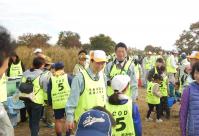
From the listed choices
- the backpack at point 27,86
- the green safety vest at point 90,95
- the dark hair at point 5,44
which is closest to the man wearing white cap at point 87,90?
the green safety vest at point 90,95

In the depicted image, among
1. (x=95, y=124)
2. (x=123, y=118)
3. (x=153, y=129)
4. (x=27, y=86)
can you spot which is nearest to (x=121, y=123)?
(x=123, y=118)

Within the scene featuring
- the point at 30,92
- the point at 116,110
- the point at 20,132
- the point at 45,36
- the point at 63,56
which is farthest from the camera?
the point at 45,36

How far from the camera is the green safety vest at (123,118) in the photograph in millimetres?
4527

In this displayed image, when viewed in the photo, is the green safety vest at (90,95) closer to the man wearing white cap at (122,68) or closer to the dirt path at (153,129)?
the man wearing white cap at (122,68)

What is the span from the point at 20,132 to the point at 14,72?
1.68 metres

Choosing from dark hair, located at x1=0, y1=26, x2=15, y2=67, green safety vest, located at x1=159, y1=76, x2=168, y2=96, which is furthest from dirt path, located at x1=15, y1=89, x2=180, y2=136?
dark hair, located at x1=0, y1=26, x2=15, y2=67

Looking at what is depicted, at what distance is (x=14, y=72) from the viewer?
10.3m

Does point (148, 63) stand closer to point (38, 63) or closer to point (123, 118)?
point (38, 63)

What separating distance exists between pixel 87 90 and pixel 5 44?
3349 mm

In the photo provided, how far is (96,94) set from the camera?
5.38m

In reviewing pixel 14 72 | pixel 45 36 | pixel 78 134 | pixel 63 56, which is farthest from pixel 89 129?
pixel 45 36

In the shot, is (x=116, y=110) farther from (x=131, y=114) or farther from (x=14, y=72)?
(x=14, y=72)

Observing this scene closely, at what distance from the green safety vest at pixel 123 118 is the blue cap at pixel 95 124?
169 cm

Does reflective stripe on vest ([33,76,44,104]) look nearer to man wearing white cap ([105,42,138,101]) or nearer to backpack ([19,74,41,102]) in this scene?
backpack ([19,74,41,102])
